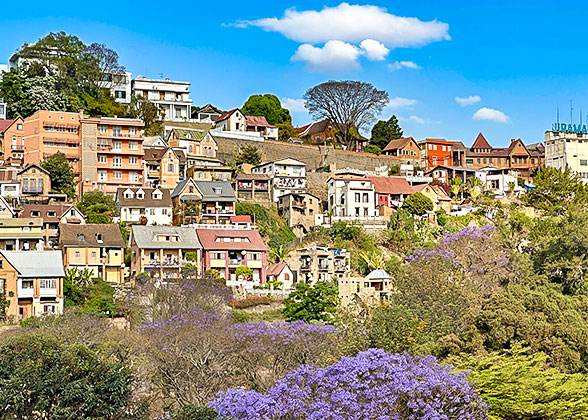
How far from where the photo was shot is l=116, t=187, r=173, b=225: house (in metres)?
60.2

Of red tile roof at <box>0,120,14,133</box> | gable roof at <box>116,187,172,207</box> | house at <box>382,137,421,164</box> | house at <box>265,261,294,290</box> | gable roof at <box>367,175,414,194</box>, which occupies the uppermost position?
red tile roof at <box>0,120,14,133</box>

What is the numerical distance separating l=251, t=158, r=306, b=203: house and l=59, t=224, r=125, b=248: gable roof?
17.0 metres

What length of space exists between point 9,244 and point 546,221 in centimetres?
3703

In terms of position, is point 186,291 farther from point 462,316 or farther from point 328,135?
point 328,135

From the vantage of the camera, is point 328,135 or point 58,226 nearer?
point 58,226

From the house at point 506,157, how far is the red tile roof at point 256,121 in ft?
70.7

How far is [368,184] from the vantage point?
68875 mm

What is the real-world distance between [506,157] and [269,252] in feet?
130

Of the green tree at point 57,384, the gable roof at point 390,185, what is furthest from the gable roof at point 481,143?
the green tree at point 57,384

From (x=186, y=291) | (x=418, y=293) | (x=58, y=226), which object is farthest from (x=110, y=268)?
(x=418, y=293)

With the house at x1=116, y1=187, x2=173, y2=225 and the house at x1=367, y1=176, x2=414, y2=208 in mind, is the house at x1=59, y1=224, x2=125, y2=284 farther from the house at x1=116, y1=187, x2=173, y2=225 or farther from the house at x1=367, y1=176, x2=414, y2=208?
the house at x1=367, y1=176, x2=414, y2=208

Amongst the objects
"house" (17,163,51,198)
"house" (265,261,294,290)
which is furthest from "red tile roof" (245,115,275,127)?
"house" (265,261,294,290)

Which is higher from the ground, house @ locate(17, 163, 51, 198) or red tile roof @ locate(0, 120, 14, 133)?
red tile roof @ locate(0, 120, 14, 133)

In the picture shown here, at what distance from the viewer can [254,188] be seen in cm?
6712
